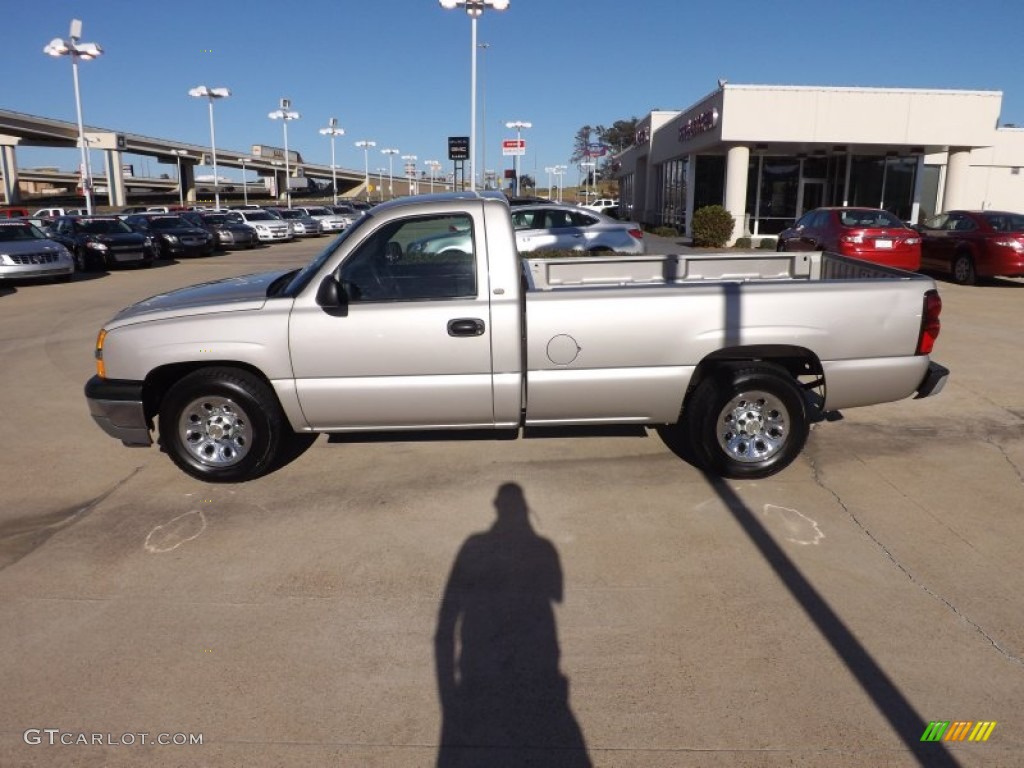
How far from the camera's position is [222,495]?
17.9ft

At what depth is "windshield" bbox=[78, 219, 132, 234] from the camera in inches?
885

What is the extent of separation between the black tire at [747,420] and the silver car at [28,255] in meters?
17.5

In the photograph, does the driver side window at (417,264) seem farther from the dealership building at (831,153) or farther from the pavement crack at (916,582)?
the dealership building at (831,153)

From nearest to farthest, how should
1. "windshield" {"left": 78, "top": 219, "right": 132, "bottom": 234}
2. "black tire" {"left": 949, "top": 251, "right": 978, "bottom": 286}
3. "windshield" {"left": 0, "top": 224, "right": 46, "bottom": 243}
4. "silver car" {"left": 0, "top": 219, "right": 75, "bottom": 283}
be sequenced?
"black tire" {"left": 949, "top": 251, "right": 978, "bottom": 286}
"silver car" {"left": 0, "top": 219, "right": 75, "bottom": 283}
"windshield" {"left": 0, "top": 224, "right": 46, "bottom": 243}
"windshield" {"left": 78, "top": 219, "right": 132, "bottom": 234}

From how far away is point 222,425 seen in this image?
5453 millimetres

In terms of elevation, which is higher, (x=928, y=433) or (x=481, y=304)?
(x=481, y=304)

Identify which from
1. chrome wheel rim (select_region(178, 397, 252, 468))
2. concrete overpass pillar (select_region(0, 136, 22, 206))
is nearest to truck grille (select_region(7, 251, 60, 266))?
chrome wheel rim (select_region(178, 397, 252, 468))

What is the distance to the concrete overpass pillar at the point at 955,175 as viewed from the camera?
2897cm

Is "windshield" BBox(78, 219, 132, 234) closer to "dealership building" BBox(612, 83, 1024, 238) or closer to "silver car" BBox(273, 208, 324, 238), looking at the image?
"silver car" BBox(273, 208, 324, 238)

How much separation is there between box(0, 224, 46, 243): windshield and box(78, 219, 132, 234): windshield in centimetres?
318

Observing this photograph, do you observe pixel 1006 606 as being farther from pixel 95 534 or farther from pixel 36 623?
pixel 95 534

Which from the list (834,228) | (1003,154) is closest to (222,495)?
(834,228)

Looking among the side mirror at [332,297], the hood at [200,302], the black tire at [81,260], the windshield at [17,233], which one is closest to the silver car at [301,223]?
the black tire at [81,260]

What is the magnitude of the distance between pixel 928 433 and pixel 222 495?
5658 millimetres
